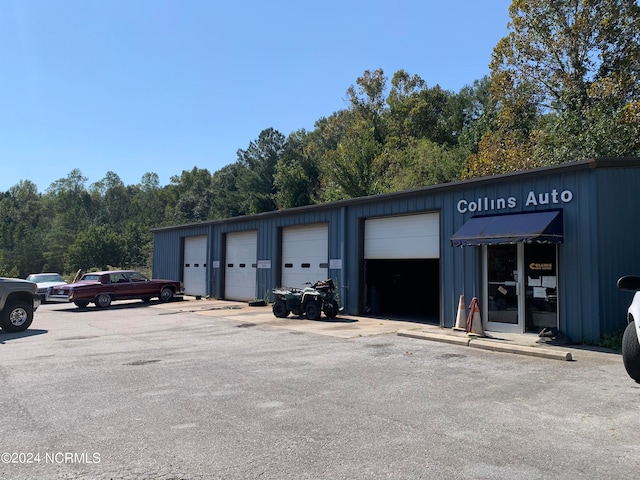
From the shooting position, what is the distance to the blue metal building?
34.7 ft

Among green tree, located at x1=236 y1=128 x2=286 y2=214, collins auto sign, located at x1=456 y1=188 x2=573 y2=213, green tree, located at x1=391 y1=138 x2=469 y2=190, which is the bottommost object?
collins auto sign, located at x1=456 y1=188 x2=573 y2=213

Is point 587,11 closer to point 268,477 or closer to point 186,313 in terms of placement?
point 186,313

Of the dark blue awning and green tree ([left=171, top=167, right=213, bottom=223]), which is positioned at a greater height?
green tree ([left=171, top=167, right=213, bottom=223])

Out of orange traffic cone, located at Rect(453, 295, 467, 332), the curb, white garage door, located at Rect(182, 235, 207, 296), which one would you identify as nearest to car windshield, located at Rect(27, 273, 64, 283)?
white garage door, located at Rect(182, 235, 207, 296)

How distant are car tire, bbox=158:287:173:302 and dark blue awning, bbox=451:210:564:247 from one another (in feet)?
50.8

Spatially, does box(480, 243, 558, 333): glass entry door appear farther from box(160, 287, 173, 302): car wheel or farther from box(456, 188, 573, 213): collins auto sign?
box(160, 287, 173, 302): car wheel

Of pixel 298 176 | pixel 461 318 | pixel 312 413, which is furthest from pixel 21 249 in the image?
pixel 312 413

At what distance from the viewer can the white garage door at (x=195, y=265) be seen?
26844 mm

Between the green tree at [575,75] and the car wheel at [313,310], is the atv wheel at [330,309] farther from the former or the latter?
the green tree at [575,75]

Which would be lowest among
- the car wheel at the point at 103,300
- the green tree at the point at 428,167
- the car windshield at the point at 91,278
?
the car wheel at the point at 103,300

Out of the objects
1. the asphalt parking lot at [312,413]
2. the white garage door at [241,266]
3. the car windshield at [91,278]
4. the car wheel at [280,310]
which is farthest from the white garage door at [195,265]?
the asphalt parking lot at [312,413]

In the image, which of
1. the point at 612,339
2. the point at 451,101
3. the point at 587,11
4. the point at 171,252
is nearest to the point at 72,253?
the point at 171,252

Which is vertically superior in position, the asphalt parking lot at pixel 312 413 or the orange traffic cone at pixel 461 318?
the orange traffic cone at pixel 461 318

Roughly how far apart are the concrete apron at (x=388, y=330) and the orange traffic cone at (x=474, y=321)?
0.62 feet
